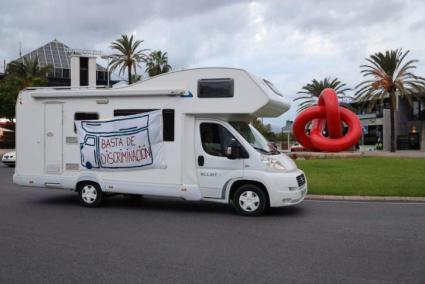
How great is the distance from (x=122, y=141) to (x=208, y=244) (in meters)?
4.17

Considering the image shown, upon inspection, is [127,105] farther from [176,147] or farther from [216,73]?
[216,73]

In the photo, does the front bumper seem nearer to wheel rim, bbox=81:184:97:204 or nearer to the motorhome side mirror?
the motorhome side mirror

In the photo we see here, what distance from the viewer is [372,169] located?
1947cm

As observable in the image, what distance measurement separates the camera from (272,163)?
9453mm

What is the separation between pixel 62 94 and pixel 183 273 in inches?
259

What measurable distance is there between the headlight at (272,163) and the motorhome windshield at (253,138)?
22 cm

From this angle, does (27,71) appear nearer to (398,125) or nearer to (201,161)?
(398,125)

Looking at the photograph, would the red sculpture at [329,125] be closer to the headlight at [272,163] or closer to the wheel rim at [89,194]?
the headlight at [272,163]

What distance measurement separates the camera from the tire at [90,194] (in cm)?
1072

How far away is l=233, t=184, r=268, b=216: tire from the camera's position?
30.8 feet

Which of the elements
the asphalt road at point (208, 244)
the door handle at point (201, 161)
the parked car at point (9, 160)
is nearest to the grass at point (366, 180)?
the asphalt road at point (208, 244)

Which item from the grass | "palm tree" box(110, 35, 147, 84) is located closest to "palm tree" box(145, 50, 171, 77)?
"palm tree" box(110, 35, 147, 84)

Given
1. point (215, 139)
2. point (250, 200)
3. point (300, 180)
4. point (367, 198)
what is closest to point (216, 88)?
point (215, 139)

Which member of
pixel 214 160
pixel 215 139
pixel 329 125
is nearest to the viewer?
pixel 214 160
